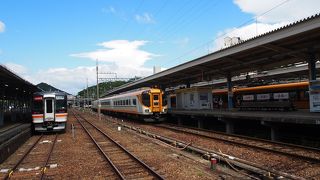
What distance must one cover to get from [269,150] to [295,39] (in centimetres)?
942

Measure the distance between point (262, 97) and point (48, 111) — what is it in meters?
18.9

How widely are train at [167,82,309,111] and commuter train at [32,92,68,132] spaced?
12.5 meters

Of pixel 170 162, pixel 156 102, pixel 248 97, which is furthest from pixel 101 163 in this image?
pixel 248 97

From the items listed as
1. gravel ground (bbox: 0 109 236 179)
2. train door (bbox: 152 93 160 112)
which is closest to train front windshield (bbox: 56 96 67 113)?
gravel ground (bbox: 0 109 236 179)

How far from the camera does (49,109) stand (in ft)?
83.6

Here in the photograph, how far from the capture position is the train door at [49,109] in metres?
25.4

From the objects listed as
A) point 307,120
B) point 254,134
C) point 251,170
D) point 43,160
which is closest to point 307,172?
point 251,170

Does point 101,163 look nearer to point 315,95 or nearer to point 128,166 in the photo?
point 128,166

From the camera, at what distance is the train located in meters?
28.7

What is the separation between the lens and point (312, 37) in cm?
2091

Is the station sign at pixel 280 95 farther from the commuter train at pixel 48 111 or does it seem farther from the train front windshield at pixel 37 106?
the train front windshield at pixel 37 106

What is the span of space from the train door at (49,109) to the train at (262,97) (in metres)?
13.1

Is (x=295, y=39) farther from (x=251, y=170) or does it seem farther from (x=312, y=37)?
(x=251, y=170)

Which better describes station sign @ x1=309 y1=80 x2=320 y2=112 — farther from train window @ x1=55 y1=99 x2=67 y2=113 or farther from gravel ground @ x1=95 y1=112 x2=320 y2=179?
train window @ x1=55 y1=99 x2=67 y2=113
